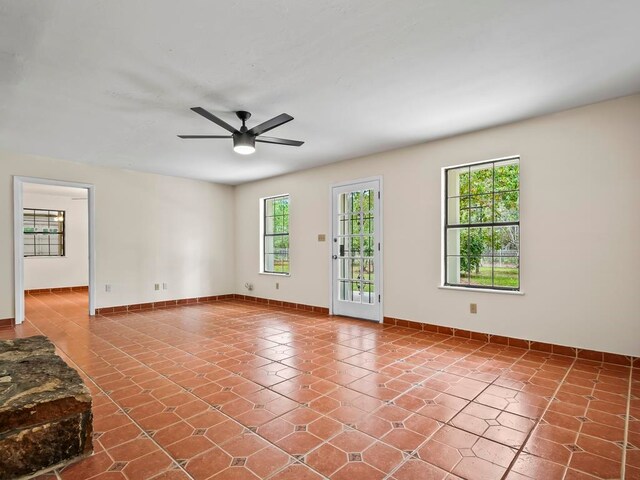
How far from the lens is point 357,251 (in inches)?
222

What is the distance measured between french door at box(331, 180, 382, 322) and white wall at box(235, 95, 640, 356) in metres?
0.20

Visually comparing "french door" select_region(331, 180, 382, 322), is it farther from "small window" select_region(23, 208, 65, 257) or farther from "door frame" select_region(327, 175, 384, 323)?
"small window" select_region(23, 208, 65, 257)

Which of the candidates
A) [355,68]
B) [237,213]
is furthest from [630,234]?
[237,213]

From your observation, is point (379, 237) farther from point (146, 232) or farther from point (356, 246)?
point (146, 232)

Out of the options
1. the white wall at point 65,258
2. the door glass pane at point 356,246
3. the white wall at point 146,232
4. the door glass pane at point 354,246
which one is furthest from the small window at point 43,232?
the door glass pane at point 354,246

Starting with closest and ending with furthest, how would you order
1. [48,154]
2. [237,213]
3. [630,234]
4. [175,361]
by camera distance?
[630,234]
[175,361]
[48,154]
[237,213]

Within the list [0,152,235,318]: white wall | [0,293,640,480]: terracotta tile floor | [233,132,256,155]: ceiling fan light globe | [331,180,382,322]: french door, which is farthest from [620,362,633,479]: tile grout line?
[0,152,235,318]: white wall

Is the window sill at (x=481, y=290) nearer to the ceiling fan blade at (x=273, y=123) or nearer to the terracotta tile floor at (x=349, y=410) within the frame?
the terracotta tile floor at (x=349, y=410)

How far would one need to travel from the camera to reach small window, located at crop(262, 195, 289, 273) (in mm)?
7000

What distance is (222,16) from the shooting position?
2162mm

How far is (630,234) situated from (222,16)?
12.9 ft

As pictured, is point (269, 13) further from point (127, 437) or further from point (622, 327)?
point (622, 327)

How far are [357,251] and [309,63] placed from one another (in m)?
3.37

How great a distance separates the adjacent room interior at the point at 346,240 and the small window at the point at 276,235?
1.23ft
